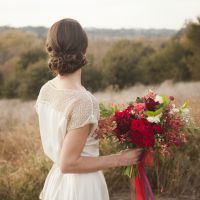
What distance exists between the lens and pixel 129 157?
2723 millimetres

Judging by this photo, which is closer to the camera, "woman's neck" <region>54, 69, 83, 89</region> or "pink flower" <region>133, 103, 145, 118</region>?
"woman's neck" <region>54, 69, 83, 89</region>

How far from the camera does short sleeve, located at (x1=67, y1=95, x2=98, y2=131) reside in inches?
93.6

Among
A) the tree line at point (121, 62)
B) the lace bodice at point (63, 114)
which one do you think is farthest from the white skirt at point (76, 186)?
the tree line at point (121, 62)

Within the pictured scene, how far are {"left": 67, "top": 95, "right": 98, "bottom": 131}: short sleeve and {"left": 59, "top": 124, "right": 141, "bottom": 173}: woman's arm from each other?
0.09 ft

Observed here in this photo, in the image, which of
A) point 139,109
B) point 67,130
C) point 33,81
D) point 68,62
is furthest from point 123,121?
point 33,81

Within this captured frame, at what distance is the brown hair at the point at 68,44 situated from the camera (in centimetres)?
237

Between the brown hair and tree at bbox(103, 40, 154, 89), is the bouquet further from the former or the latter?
tree at bbox(103, 40, 154, 89)

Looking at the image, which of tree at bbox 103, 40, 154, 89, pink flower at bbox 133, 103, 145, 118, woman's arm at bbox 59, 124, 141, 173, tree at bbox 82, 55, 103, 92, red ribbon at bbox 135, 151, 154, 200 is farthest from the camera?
tree at bbox 103, 40, 154, 89

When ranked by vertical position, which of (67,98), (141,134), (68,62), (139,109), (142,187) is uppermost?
(68,62)

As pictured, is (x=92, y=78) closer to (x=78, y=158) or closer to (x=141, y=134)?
(x=141, y=134)

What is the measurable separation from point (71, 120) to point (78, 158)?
0.19m

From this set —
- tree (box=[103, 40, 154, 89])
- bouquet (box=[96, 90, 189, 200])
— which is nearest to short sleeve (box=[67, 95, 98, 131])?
bouquet (box=[96, 90, 189, 200])

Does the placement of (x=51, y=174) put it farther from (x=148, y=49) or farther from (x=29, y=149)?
(x=148, y=49)

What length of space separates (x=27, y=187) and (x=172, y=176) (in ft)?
5.37
